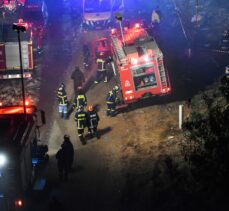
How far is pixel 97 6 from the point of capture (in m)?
30.8

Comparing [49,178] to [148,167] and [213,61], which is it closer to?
[148,167]

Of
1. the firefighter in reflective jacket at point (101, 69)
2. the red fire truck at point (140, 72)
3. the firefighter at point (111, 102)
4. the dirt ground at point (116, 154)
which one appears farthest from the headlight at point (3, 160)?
the firefighter in reflective jacket at point (101, 69)

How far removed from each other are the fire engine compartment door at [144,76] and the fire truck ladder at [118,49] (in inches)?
29.6

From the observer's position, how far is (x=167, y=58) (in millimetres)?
27000

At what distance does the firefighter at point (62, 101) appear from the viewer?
20688 millimetres

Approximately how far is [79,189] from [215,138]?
503cm

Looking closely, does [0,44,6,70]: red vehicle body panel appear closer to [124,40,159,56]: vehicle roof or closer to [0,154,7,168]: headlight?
[124,40,159,56]: vehicle roof

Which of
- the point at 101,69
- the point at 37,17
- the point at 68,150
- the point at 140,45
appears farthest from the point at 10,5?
the point at 68,150

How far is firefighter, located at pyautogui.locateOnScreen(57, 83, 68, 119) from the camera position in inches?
814

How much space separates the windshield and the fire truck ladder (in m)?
8.27

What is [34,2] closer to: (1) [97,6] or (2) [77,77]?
(1) [97,6]

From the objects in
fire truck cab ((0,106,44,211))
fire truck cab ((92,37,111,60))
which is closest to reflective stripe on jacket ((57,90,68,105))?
fire truck cab ((92,37,111,60))

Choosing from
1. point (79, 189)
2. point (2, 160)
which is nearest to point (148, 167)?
point (79, 189)

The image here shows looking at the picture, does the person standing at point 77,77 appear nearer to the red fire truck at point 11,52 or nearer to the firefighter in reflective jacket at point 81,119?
the red fire truck at point 11,52
